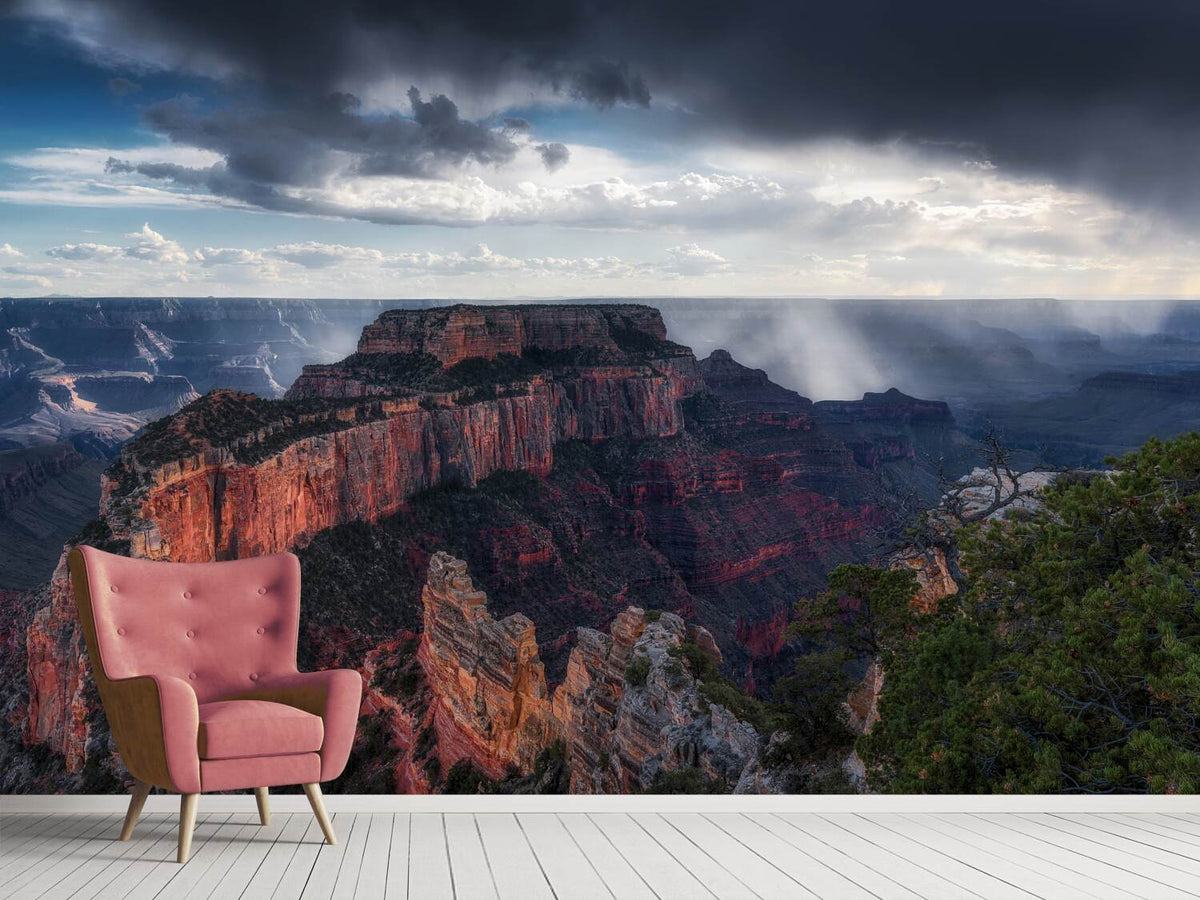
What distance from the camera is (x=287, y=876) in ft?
12.3

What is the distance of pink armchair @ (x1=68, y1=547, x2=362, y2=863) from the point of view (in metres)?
4.04

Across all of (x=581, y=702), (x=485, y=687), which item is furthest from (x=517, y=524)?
(x=581, y=702)

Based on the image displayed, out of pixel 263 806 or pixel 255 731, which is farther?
pixel 263 806

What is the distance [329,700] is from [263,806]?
639 mm

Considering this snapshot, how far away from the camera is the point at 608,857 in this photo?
4047 mm

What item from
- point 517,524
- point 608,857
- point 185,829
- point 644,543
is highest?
point 185,829

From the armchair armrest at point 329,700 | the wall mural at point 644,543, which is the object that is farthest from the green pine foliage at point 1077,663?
the armchair armrest at point 329,700

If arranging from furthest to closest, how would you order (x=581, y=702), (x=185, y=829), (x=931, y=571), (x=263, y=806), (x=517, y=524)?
(x=517, y=524) < (x=581, y=702) < (x=931, y=571) < (x=263, y=806) < (x=185, y=829)

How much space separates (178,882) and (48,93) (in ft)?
34.4

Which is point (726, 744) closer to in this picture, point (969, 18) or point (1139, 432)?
point (969, 18)

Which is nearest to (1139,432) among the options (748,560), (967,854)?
(748,560)

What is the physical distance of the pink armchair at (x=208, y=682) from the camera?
404 centimetres

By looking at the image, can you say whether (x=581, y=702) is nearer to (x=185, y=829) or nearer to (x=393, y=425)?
(x=185, y=829)

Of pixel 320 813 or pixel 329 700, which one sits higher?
pixel 329 700
